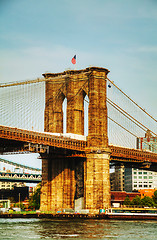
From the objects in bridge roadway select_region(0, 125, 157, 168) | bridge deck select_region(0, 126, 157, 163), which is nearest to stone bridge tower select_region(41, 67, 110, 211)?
bridge roadway select_region(0, 125, 157, 168)

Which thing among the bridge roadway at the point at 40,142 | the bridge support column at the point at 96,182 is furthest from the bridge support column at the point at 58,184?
the bridge roadway at the point at 40,142

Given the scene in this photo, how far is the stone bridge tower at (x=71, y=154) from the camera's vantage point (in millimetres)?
110438

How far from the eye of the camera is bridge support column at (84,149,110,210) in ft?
359

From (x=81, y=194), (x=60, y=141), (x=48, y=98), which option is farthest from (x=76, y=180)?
(x=48, y=98)

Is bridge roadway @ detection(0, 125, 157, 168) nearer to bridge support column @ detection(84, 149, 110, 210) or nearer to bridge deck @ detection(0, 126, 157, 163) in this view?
bridge deck @ detection(0, 126, 157, 163)

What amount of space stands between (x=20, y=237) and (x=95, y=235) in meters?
10.0

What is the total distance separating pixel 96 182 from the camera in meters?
110

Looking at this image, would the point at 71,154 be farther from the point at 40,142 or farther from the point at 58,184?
the point at 40,142

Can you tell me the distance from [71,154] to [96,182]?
8.68 m

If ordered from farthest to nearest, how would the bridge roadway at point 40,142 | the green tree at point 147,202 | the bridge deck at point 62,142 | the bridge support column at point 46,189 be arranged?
the green tree at point 147,202 < the bridge support column at point 46,189 < the bridge roadway at point 40,142 < the bridge deck at point 62,142

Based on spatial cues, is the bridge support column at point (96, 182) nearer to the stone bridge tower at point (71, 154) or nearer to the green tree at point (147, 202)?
the stone bridge tower at point (71, 154)

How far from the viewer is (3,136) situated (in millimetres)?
92000

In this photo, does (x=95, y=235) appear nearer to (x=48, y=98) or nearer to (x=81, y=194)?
(x=81, y=194)

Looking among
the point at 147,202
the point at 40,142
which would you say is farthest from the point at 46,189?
the point at 147,202
